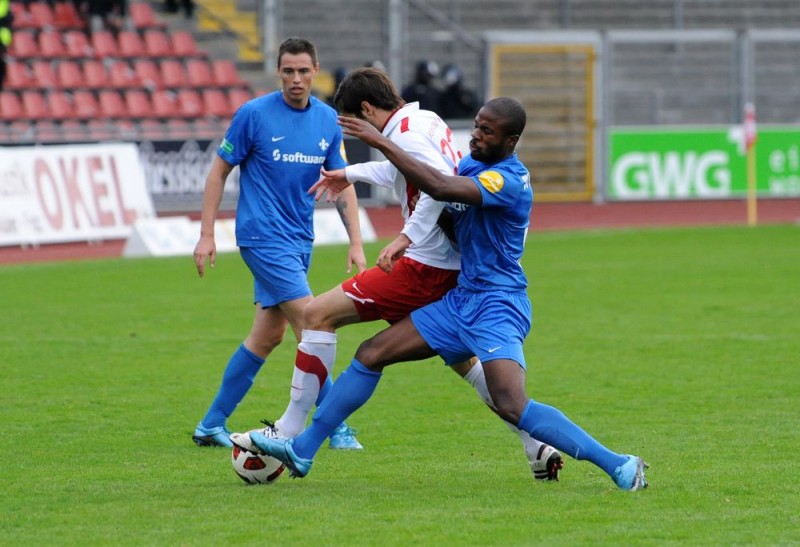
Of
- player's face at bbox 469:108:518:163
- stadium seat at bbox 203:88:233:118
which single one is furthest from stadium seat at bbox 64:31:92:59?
player's face at bbox 469:108:518:163

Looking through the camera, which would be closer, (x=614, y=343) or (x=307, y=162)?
(x=307, y=162)

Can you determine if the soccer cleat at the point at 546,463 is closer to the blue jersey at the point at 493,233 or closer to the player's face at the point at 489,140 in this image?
the blue jersey at the point at 493,233

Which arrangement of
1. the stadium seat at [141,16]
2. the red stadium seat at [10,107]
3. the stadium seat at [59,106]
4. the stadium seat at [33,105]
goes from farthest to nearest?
the stadium seat at [141,16], the stadium seat at [59,106], the stadium seat at [33,105], the red stadium seat at [10,107]

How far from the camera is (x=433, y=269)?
21.1ft

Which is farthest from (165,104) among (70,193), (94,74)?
(70,193)

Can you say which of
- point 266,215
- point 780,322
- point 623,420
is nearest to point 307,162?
point 266,215

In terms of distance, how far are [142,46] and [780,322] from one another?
14.8 metres

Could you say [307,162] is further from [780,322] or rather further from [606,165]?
[606,165]

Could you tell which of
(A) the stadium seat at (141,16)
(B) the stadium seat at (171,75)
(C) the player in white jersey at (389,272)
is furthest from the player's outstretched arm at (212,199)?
(A) the stadium seat at (141,16)

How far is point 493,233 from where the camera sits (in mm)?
6145

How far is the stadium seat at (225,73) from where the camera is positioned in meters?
24.5

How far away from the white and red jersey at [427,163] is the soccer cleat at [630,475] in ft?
3.74

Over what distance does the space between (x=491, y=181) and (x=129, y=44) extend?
61.7 ft

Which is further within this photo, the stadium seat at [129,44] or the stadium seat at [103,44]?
the stadium seat at [129,44]
